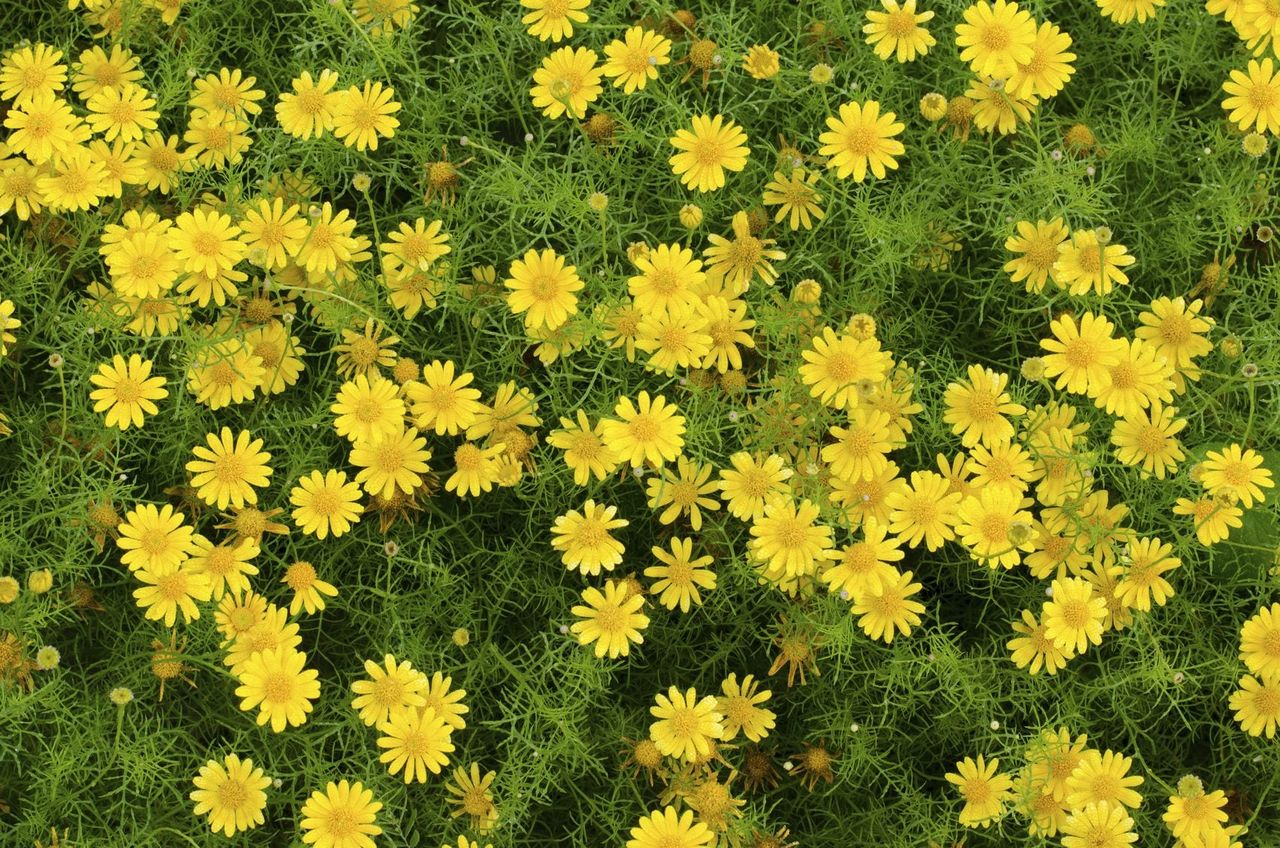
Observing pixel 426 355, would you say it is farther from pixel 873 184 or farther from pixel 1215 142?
pixel 1215 142

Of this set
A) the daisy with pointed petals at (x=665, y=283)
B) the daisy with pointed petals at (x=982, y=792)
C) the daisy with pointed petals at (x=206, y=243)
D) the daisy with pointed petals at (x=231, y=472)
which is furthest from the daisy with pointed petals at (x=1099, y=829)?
the daisy with pointed petals at (x=206, y=243)

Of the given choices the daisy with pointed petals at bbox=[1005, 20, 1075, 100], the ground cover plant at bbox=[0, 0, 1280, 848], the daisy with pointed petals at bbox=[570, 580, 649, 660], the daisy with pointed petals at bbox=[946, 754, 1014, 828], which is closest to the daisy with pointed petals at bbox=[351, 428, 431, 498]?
the ground cover plant at bbox=[0, 0, 1280, 848]

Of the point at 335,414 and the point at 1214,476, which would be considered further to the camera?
the point at 335,414

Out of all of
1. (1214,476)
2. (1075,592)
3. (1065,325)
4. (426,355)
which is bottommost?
(1075,592)

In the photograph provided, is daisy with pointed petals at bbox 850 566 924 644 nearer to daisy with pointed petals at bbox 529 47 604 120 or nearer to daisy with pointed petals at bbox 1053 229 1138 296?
daisy with pointed petals at bbox 1053 229 1138 296

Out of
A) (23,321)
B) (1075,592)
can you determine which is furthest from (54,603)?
(1075,592)

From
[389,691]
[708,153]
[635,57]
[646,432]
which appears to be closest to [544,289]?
[646,432]

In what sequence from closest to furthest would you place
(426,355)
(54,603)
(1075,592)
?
(1075,592)
(54,603)
(426,355)

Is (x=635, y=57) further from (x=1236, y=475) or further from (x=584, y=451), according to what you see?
(x=1236, y=475)
